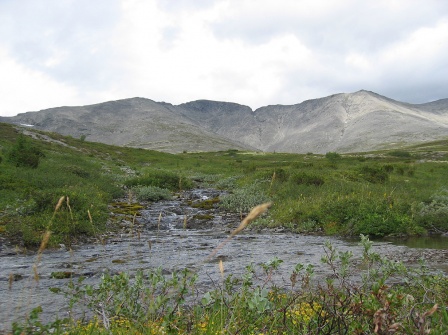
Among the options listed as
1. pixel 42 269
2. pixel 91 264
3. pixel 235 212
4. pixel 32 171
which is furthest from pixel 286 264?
pixel 32 171

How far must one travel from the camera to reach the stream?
7.54 m

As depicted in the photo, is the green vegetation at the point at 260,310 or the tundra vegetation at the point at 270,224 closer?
the green vegetation at the point at 260,310

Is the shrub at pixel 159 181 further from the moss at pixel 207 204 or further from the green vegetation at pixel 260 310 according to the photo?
the green vegetation at pixel 260 310

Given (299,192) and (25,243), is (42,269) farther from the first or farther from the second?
(299,192)

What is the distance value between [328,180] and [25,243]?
1746 centimetres

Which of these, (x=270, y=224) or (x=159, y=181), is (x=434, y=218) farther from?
(x=159, y=181)

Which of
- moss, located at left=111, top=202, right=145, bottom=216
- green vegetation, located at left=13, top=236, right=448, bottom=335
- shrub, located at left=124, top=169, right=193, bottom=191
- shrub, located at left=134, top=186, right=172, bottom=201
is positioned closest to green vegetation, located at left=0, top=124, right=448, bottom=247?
shrub, located at left=134, top=186, right=172, bottom=201

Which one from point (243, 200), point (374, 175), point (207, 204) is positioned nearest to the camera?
point (243, 200)

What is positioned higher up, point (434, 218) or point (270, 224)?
point (434, 218)

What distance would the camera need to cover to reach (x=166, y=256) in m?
11.1

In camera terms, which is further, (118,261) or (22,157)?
(22,157)

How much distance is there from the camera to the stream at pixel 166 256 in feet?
24.7

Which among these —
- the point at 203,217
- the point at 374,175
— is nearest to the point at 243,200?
the point at 203,217

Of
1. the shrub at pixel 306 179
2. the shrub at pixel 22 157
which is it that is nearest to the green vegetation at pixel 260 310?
the shrub at pixel 306 179
